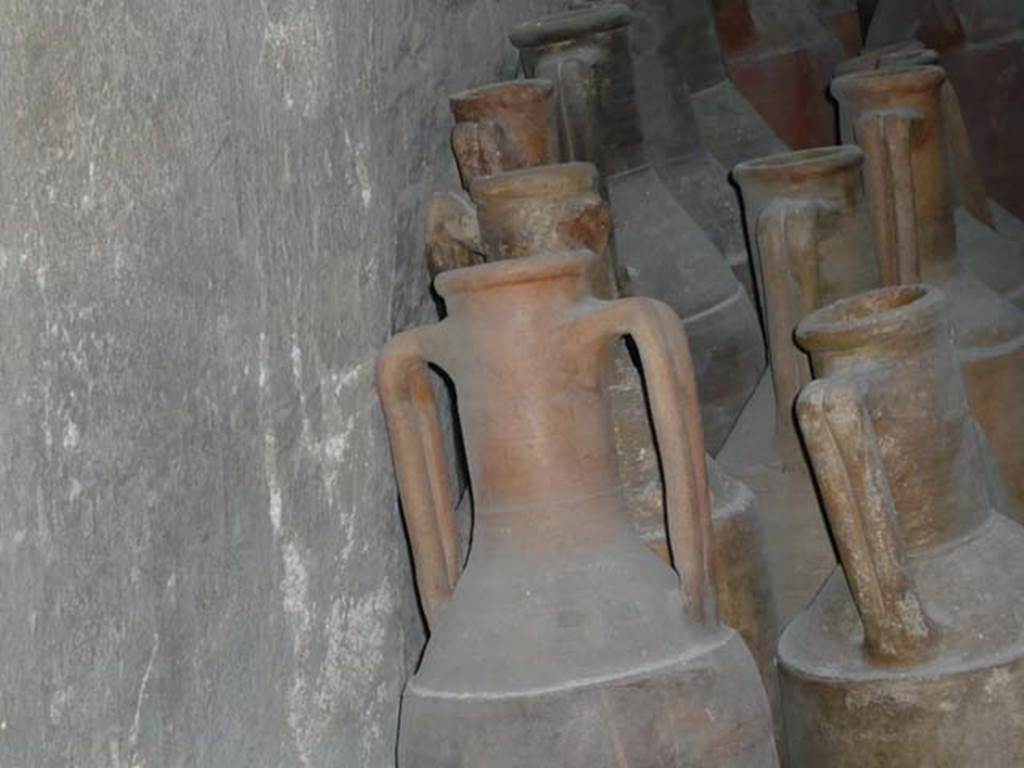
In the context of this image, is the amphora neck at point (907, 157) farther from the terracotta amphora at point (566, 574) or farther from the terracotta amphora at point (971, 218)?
the terracotta amphora at point (566, 574)

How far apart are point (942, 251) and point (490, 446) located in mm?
1305

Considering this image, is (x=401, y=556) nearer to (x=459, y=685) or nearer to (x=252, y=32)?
(x=459, y=685)

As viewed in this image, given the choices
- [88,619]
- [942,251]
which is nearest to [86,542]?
[88,619]

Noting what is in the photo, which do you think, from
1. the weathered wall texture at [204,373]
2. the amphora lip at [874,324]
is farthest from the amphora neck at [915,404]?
the weathered wall texture at [204,373]

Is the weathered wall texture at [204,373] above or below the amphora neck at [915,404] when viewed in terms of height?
above

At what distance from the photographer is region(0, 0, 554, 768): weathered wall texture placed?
2.24m

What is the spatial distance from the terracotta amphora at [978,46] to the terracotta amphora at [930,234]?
181 centimetres

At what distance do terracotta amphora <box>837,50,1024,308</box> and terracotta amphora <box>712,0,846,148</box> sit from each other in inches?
45.6

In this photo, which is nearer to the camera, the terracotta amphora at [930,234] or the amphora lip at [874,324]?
the amphora lip at [874,324]

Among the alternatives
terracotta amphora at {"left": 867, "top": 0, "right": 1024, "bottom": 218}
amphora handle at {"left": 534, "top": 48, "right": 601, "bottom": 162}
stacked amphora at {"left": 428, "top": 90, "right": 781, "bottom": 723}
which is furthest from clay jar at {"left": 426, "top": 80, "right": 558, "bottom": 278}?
terracotta amphora at {"left": 867, "top": 0, "right": 1024, "bottom": 218}

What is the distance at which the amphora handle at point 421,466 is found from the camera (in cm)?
296

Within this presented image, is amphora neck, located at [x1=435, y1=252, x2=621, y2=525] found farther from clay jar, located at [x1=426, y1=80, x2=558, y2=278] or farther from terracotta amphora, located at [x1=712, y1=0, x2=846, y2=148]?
terracotta amphora, located at [x1=712, y1=0, x2=846, y2=148]

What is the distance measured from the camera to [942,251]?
3947mm

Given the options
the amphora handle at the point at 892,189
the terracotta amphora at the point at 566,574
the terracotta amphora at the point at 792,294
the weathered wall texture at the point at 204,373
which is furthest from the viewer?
the amphora handle at the point at 892,189
